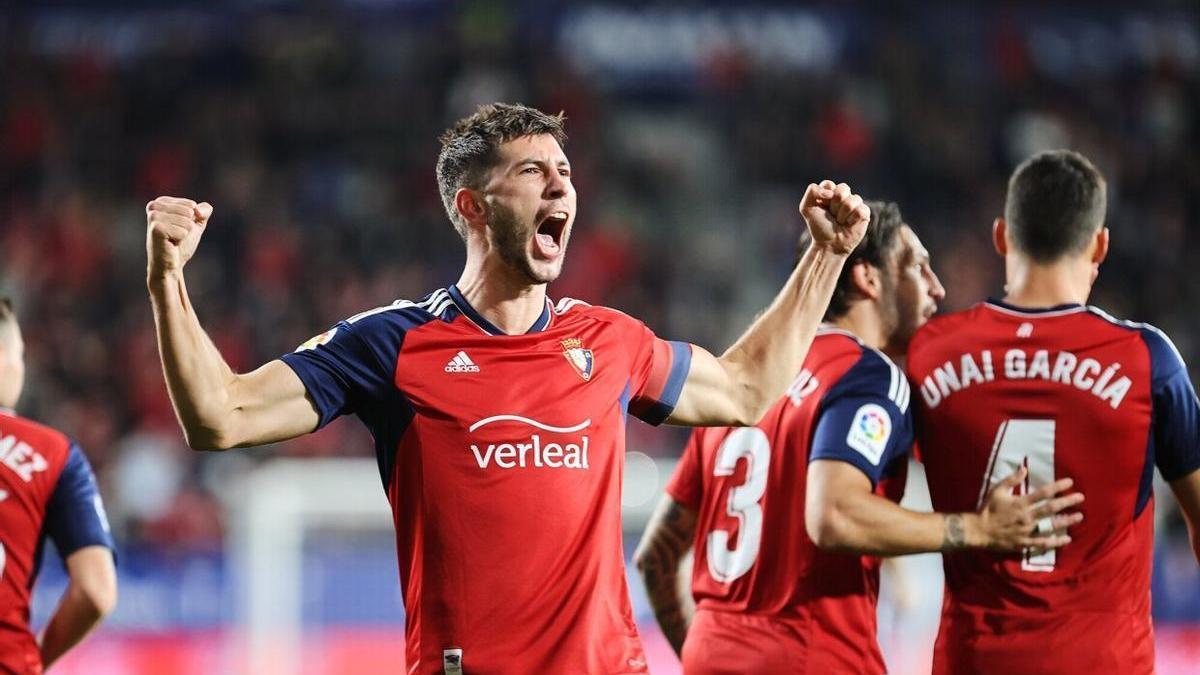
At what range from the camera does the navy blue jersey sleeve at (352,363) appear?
376 cm

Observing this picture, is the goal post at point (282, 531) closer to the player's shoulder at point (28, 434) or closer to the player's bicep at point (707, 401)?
the player's shoulder at point (28, 434)

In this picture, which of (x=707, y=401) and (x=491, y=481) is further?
(x=707, y=401)

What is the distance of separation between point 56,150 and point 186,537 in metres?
6.06

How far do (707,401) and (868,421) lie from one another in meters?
0.45

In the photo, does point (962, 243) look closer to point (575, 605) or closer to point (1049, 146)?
point (1049, 146)

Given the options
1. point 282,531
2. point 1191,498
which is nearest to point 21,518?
point 1191,498

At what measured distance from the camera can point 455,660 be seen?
145 inches

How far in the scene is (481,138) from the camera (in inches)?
160

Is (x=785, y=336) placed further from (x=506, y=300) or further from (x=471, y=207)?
(x=471, y=207)

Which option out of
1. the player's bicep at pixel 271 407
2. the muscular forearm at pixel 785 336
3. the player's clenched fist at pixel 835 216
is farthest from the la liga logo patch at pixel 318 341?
the player's clenched fist at pixel 835 216

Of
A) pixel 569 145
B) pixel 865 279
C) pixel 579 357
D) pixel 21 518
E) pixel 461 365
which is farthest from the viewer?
pixel 569 145

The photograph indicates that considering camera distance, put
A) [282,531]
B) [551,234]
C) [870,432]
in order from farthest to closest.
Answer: [282,531] → [870,432] → [551,234]

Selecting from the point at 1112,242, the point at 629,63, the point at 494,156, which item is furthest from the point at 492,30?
the point at 494,156

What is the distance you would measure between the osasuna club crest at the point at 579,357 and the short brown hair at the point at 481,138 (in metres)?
0.42
